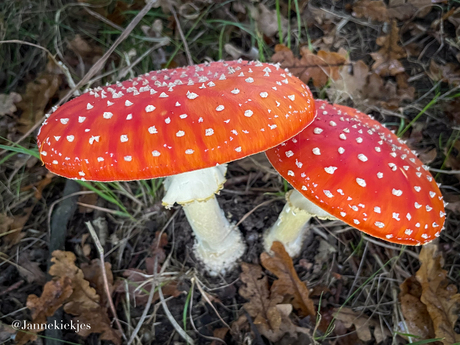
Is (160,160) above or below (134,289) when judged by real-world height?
above

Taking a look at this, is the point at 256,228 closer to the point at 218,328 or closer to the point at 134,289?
the point at 218,328

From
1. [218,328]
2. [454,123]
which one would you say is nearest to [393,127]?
[454,123]

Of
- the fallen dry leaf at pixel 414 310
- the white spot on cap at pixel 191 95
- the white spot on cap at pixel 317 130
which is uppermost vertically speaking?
the white spot on cap at pixel 191 95

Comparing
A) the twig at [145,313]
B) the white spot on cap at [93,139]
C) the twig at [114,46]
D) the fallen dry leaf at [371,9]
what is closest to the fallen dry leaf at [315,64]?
the fallen dry leaf at [371,9]

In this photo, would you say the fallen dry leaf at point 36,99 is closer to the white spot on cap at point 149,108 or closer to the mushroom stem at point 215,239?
the mushroom stem at point 215,239

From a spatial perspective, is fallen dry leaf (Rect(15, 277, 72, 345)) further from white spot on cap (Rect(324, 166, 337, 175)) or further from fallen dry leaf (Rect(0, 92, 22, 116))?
white spot on cap (Rect(324, 166, 337, 175))
